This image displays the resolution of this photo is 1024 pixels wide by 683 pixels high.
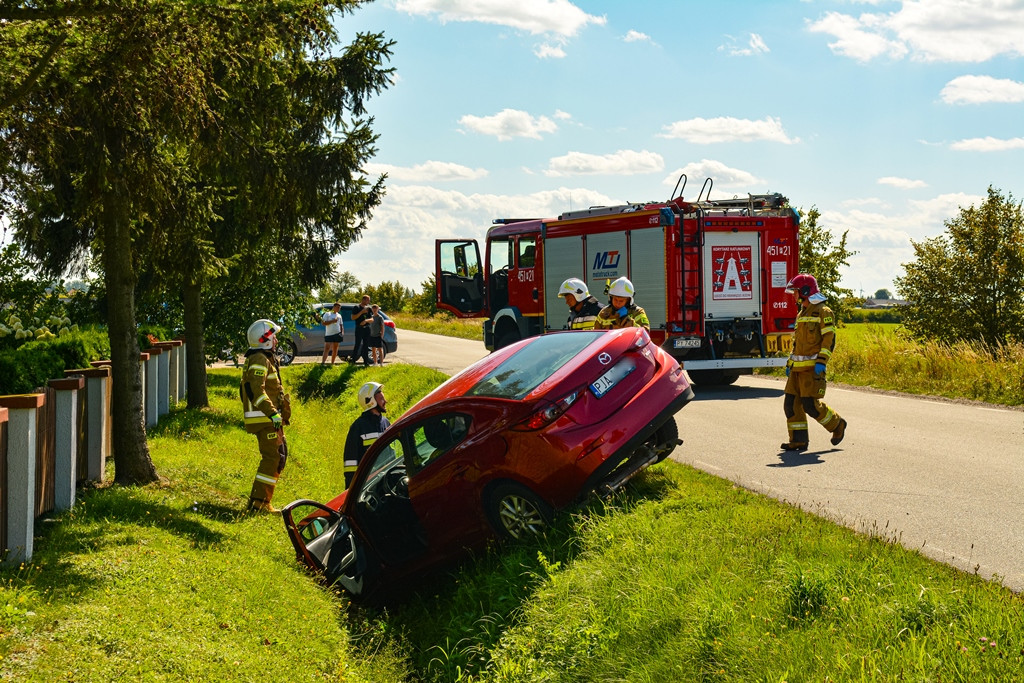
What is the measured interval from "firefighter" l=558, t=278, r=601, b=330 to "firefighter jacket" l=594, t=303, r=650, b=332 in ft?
1.18

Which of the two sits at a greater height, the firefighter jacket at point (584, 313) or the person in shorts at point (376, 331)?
the firefighter jacket at point (584, 313)

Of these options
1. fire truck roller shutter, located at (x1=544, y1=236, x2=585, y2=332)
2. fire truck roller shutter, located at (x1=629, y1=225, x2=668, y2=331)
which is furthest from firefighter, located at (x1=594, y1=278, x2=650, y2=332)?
fire truck roller shutter, located at (x1=544, y1=236, x2=585, y2=332)

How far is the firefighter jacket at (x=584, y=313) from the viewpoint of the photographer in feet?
36.3

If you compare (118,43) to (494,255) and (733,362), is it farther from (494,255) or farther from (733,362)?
(494,255)

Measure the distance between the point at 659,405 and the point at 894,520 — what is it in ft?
6.25

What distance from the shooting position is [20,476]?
6555 millimetres

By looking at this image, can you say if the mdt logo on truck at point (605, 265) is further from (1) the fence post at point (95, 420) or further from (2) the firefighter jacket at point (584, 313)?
Result: (1) the fence post at point (95, 420)

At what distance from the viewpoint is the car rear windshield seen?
23.4 feet

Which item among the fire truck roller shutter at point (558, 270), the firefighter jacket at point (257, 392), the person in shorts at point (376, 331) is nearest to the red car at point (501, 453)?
the firefighter jacket at point (257, 392)

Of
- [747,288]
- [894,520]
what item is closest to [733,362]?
[747,288]

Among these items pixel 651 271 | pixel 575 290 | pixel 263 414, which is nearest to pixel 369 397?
pixel 263 414

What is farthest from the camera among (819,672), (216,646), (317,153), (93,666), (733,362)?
(733,362)

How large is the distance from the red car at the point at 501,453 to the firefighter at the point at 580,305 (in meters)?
2.90

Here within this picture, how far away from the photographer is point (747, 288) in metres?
17.8
